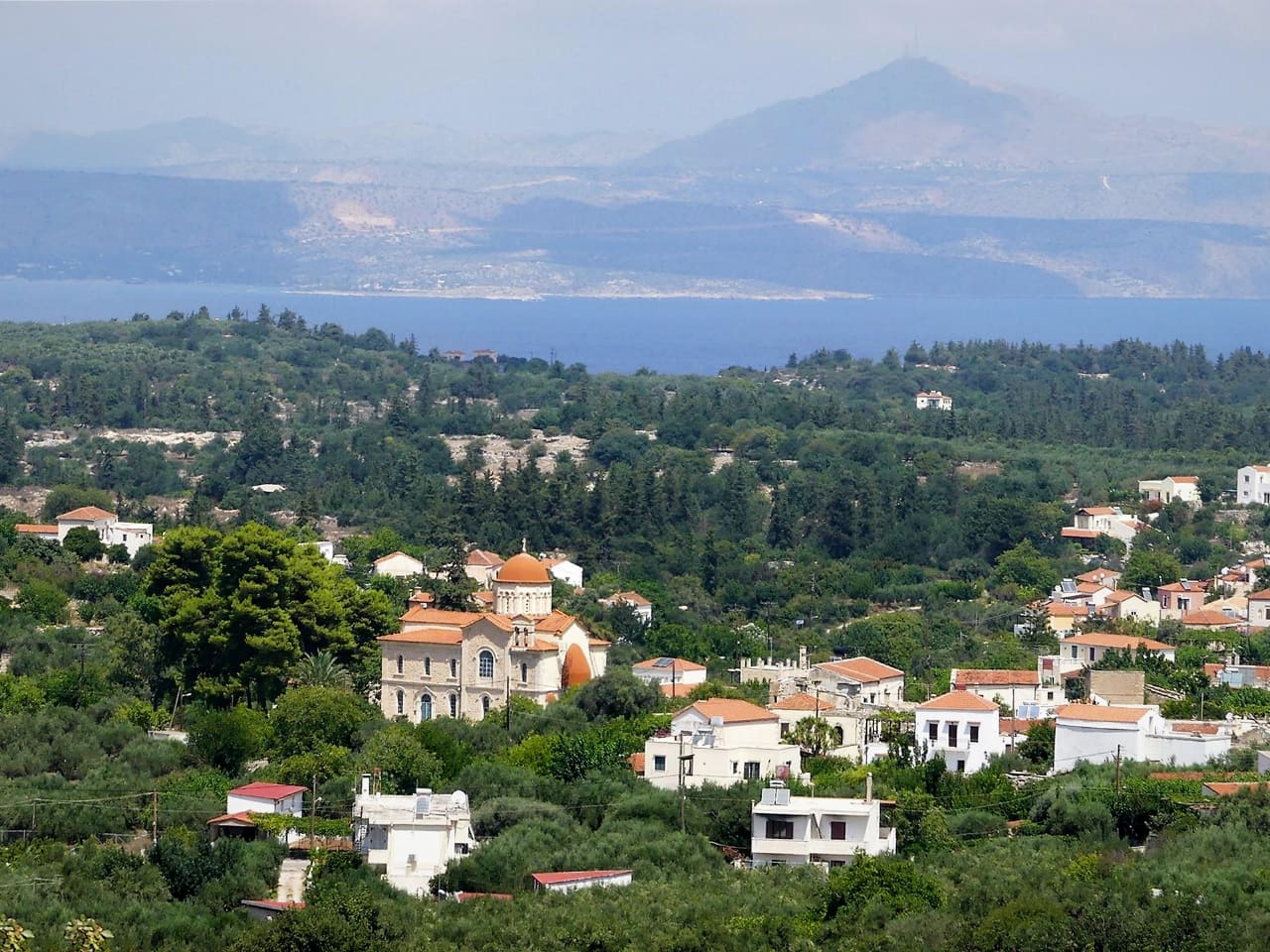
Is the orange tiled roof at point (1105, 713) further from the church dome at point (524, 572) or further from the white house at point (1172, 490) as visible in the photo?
the white house at point (1172, 490)

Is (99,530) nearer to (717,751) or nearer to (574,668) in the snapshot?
(574,668)

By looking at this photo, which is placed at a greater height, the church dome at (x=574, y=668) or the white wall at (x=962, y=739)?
the white wall at (x=962, y=739)

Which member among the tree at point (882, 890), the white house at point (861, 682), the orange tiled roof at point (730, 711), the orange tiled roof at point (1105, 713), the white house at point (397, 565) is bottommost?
the white house at point (397, 565)

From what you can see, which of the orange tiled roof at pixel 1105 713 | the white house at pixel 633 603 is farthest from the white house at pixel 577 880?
the white house at pixel 633 603

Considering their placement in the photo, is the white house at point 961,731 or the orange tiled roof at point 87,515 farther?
the orange tiled roof at point 87,515

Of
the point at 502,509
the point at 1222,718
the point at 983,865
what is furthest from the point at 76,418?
the point at 983,865

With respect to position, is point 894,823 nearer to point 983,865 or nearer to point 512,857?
point 983,865

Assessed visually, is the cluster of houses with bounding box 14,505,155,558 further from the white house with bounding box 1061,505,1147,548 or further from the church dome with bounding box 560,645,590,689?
the white house with bounding box 1061,505,1147,548
